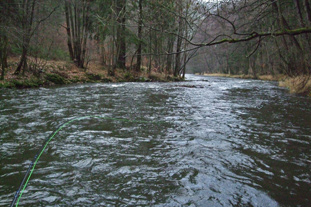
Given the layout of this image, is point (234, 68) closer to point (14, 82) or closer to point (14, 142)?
point (14, 82)

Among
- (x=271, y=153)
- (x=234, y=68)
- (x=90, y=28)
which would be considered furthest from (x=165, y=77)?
(x=234, y=68)

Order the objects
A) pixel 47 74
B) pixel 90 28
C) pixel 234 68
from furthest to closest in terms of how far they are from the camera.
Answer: pixel 234 68, pixel 90 28, pixel 47 74

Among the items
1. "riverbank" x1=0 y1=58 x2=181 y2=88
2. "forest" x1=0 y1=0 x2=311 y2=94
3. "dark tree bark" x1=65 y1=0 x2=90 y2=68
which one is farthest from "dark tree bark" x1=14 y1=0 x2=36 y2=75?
"dark tree bark" x1=65 y1=0 x2=90 y2=68

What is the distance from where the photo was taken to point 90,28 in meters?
21.0

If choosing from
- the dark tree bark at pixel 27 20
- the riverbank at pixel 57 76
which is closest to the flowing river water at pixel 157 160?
the riverbank at pixel 57 76

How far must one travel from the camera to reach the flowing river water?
235 centimetres

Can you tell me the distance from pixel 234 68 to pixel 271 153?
46.9 m

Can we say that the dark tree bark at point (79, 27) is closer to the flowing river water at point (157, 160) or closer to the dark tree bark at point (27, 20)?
the dark tree bark at point (27, 20)

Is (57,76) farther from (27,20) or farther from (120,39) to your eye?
(120,39)

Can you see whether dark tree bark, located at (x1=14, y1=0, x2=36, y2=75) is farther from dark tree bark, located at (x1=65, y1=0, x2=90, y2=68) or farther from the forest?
dark tree bark, located at (x1=65, y1=0, x2=90, y2=68)

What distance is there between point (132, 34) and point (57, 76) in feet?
25.6

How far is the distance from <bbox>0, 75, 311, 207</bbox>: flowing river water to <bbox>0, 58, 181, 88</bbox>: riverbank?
6052 millimetres

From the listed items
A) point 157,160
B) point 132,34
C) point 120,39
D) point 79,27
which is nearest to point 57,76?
point 120,39

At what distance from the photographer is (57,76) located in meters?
13.5
